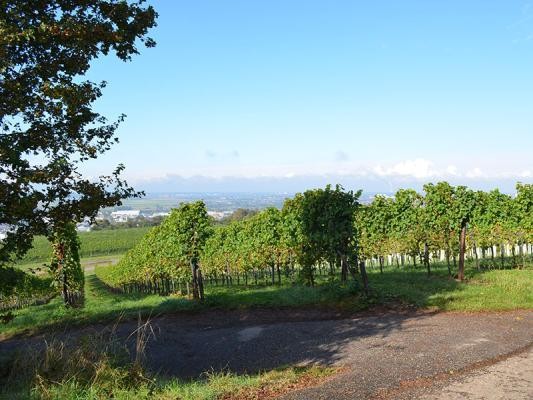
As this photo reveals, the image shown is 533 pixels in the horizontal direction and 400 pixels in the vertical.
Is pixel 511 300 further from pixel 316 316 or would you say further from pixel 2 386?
pixel 2 386

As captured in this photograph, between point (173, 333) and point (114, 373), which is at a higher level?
point (114, 373)

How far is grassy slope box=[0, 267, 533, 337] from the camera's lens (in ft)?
48.6

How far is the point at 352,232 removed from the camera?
54.9 feet

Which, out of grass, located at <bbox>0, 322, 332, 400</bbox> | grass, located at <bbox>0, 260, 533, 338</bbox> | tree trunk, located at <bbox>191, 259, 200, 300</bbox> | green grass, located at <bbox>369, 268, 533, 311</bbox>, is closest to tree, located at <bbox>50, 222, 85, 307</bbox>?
grass, located at <bbox>0, 260, 533, 338</bbox>

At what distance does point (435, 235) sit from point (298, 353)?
51.5 feet

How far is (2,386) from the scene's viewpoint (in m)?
8.27

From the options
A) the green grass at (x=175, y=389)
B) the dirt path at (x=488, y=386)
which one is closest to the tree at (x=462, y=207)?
the dirt path at (x=488, y=386)

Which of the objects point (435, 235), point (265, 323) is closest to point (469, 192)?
point (435, 235)

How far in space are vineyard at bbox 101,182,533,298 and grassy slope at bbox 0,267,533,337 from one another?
3.07ft

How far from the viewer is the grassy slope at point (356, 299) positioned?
14812mm

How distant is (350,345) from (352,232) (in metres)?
6.50

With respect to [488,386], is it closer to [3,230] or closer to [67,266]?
[3,230]

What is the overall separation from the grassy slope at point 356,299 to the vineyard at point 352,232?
36.9 inches

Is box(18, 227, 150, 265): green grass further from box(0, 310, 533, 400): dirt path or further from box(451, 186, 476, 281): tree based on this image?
box(0, 310, 533, 400): dirt path
